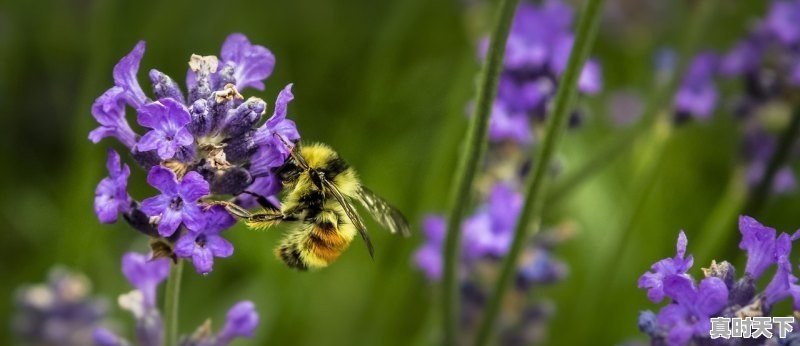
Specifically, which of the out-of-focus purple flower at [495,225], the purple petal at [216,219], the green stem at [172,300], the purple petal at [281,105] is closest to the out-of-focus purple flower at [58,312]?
the out-of-focus purple flower at [495,225]

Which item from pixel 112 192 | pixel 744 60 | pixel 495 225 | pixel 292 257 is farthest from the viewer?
pixel 744 60

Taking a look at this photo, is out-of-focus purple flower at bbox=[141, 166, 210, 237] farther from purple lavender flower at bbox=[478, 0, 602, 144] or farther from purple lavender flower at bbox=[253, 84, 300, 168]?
purple lavender flower at bbox=[478, 0, 602, 144]

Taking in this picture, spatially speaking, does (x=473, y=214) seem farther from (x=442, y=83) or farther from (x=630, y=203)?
(x=442, y=83)

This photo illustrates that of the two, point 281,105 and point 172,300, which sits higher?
point 281,105

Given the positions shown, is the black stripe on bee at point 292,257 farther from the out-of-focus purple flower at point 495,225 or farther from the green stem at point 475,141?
the out-of-focus purple flower at point 495,225

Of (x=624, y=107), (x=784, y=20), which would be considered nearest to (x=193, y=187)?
(x=784, y=20)

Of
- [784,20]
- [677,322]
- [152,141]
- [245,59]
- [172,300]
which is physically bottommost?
[677,322]

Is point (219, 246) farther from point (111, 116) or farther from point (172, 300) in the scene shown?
point (111, 116)
